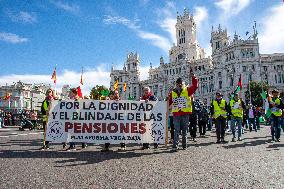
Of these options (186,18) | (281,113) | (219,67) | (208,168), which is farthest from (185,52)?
(208,168)

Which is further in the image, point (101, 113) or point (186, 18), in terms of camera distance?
point (186, 18)

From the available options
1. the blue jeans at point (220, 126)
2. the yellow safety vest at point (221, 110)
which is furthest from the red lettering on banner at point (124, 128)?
the yellow safety vest at point (221, 110)

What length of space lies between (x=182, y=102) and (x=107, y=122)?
2364mm

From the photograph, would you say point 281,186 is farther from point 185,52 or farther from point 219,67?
point 185,52

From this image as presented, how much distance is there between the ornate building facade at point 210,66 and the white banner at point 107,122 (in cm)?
5816

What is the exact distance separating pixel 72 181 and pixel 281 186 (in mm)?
3066

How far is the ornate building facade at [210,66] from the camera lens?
68.2 meters

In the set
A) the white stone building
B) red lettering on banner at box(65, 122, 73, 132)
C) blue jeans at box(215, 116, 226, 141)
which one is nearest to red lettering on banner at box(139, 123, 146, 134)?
red lettering on banner at box(65, 122, 73, 132)

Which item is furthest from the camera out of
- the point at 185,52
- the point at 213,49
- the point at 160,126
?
the point at 185,52

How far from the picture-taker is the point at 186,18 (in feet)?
311

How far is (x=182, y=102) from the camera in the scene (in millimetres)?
9016

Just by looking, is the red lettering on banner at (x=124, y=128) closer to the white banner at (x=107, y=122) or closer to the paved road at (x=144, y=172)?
the white banner at (x=107, y=122)

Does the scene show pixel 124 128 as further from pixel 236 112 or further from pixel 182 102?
pixel 236 112

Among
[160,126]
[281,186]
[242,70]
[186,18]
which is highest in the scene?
[186,18]
